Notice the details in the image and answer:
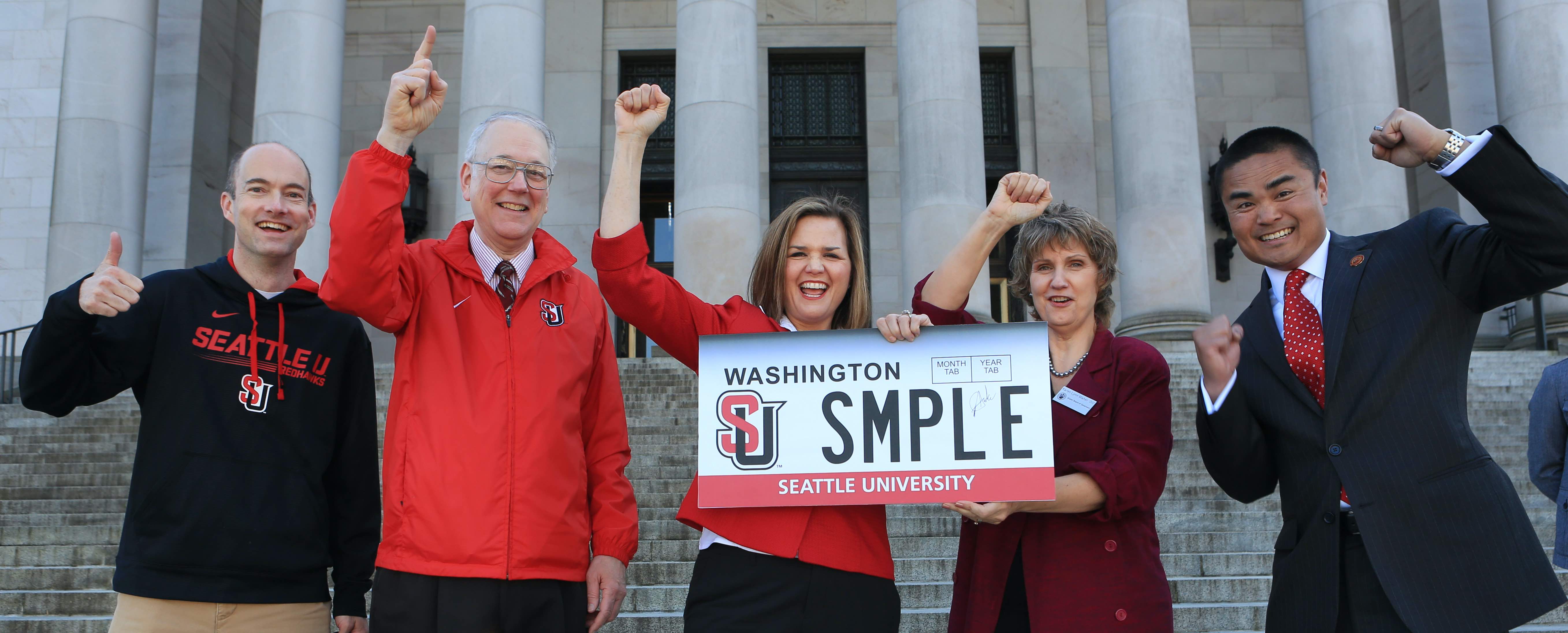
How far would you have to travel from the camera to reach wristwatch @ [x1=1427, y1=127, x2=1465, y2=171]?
341 centimetres

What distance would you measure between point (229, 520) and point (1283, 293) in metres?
3.96

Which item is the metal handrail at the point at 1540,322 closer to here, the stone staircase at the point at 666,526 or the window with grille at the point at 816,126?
the stone staircase at the point at 666,526

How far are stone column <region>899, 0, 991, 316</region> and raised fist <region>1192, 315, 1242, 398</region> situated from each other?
459 inches

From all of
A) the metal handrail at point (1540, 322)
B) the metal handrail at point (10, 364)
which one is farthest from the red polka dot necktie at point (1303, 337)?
the metal handrail at point (1540, 322)

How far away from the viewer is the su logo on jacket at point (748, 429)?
3.81m

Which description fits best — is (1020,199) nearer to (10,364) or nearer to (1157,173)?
(1157,173)

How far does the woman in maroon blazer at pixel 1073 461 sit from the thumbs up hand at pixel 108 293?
102 inches

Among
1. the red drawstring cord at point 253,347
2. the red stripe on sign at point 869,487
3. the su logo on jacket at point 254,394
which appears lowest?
the red stripe on sign at point 869,487

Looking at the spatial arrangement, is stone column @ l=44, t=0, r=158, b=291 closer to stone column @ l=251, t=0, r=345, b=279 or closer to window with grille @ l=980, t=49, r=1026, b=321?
stone column @ l=251, t=0, r=345, b=279

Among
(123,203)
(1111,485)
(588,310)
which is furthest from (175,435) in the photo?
(123,203)

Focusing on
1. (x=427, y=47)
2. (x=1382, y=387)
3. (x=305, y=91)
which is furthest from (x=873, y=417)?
(x=305, y=91)

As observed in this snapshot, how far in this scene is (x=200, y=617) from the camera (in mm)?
3828

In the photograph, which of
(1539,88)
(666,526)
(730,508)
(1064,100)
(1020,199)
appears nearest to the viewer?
(730,508)

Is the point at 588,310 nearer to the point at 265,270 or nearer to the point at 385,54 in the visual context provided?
the point at 265,270
